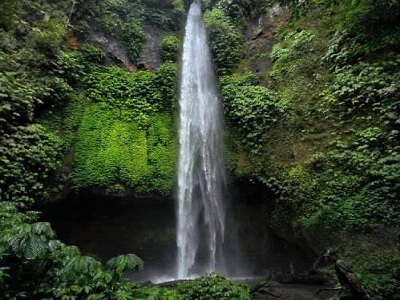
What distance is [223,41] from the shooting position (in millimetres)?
→ 13320

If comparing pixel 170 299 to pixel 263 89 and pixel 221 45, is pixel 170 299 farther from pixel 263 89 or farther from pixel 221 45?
pixel 221 45

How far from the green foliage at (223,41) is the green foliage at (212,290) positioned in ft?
28.5

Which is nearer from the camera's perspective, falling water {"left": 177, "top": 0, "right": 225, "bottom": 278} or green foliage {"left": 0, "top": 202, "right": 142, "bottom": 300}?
green foliage {"left": 0, "top": 202, "right": 142, "bottom": 300}

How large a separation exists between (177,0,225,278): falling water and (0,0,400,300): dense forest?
0.47 metres

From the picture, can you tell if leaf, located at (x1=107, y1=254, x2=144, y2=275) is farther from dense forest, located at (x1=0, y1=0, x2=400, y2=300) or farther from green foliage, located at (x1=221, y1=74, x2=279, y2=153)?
green foliage, located at (x1=221, y1=74, x2=279, y2=153)

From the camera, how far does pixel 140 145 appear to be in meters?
9.92

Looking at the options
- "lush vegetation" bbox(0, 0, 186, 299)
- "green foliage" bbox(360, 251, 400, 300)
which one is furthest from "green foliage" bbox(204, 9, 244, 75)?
"green foliage" bbox(360, 251, 400, 300)

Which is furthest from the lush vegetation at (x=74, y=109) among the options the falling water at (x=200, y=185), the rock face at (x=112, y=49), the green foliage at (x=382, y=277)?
the green foliage at (x=382, y=277)

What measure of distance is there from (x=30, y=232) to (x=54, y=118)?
6640mm

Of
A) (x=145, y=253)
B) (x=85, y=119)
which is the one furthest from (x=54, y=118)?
(x=145, y=253)

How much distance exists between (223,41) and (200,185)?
669 cm

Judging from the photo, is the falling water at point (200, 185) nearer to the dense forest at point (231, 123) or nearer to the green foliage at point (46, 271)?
the dense forest at point (231, 123)

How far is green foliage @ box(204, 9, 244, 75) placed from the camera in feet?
41.5

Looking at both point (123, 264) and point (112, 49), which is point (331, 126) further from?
point (112, 49)
